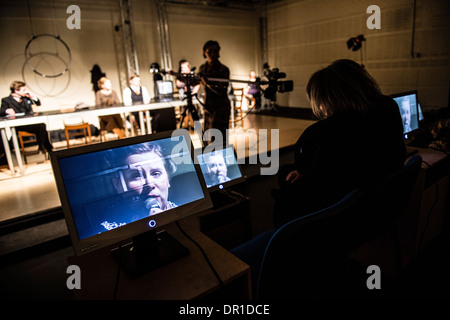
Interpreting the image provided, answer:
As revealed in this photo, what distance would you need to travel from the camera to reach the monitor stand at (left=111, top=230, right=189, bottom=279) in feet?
3.51

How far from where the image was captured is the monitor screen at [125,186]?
100 centimetres

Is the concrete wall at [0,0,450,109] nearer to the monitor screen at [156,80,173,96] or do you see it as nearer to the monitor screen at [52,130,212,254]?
the monitor screen at [156,80,173,96]

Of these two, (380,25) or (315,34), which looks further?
(315,34)

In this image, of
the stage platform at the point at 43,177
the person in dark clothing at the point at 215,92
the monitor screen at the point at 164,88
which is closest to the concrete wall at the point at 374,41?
A: the stage platform at the point at 43,177

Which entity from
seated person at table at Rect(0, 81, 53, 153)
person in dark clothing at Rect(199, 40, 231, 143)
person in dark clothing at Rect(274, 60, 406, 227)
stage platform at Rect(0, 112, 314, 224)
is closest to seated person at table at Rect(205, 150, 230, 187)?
person in dark clothing at Rect(274, 60, 406, 227)

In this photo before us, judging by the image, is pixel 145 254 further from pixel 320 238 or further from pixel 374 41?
pixel 374 41

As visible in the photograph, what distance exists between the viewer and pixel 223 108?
3928mm

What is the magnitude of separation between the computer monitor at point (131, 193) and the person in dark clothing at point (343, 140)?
1.58 ft

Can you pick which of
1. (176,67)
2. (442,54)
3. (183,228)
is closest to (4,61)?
(176,67)

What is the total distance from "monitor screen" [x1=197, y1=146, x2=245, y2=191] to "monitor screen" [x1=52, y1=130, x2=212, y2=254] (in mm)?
653

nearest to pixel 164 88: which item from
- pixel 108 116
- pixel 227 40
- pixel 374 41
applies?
pixel 108 116

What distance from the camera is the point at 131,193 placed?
1104 mm
